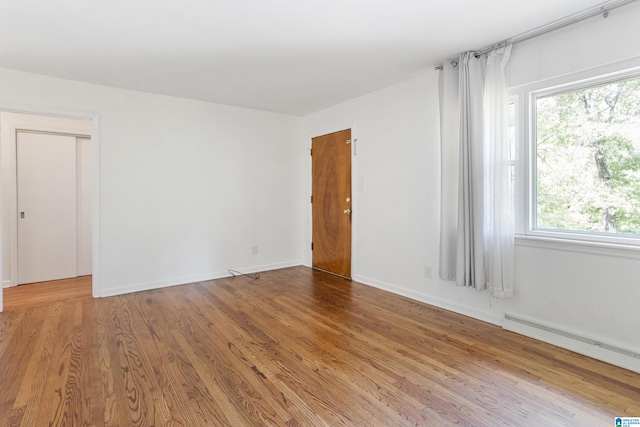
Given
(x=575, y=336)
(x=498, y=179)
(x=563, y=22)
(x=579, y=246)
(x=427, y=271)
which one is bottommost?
(x=575, y=336)

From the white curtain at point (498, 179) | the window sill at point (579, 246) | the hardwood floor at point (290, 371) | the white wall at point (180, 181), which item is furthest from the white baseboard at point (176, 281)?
the window sill at point (579, 246)

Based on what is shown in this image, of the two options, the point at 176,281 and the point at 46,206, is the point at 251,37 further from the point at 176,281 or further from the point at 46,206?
the point at 46,206

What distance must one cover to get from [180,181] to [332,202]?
209 cm

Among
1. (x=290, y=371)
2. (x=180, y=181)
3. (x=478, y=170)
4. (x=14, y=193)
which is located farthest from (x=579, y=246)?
(x=14, y=193)

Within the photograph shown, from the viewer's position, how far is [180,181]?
420 centimetres

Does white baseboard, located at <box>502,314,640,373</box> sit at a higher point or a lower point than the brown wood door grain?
lower

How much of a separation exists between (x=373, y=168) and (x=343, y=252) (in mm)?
1282

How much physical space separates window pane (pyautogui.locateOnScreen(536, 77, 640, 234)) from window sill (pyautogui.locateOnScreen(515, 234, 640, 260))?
142 mm

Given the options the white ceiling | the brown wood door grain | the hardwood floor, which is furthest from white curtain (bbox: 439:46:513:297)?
the brown wood door grain

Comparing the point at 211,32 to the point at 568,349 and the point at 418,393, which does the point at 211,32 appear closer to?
the point at 418,393

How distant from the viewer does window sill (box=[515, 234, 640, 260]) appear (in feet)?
7.14

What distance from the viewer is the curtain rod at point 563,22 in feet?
7.04

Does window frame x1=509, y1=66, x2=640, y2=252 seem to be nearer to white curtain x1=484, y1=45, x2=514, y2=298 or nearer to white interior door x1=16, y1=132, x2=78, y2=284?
white curtain x1=484, y1=45, x2=514, y2=298

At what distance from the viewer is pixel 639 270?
83.9 inches
